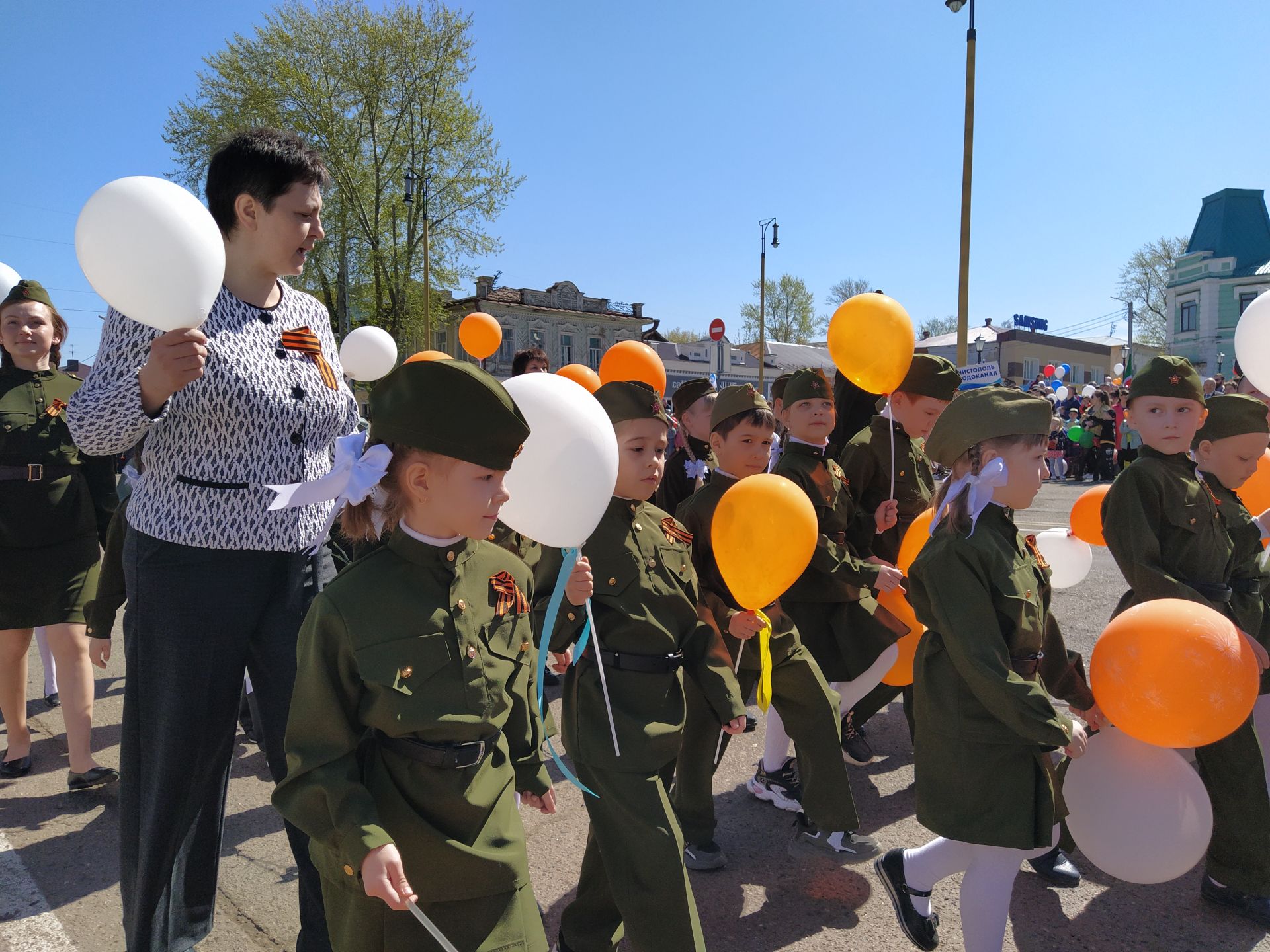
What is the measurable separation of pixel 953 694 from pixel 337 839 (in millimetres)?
1768

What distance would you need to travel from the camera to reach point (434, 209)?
28828 millimetres

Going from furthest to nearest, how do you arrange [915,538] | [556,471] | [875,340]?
[875,340]
[915,538]
[556,471]

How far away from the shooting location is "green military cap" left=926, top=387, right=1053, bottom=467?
2.47 meters

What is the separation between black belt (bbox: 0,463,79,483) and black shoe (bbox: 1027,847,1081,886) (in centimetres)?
464

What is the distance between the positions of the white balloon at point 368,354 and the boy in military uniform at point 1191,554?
5080mm

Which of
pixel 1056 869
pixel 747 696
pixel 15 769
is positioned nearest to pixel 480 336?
pixel 15 769

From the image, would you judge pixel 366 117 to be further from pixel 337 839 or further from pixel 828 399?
pixel 337 839

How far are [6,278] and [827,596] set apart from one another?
184 inches

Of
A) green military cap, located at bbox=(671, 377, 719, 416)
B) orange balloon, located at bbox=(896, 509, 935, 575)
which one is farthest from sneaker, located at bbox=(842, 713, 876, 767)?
green military cap, located at bbox=(671, 377, 719, 416)

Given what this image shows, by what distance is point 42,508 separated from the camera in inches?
157

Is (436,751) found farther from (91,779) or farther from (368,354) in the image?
(368,354)

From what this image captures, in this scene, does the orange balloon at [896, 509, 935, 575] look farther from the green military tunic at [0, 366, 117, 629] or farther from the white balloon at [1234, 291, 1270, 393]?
the green military tunic at [0, 366, 117, 629]

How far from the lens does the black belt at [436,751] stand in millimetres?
1703

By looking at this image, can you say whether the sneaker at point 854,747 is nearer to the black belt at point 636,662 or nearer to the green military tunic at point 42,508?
the black belt at point 636,662
